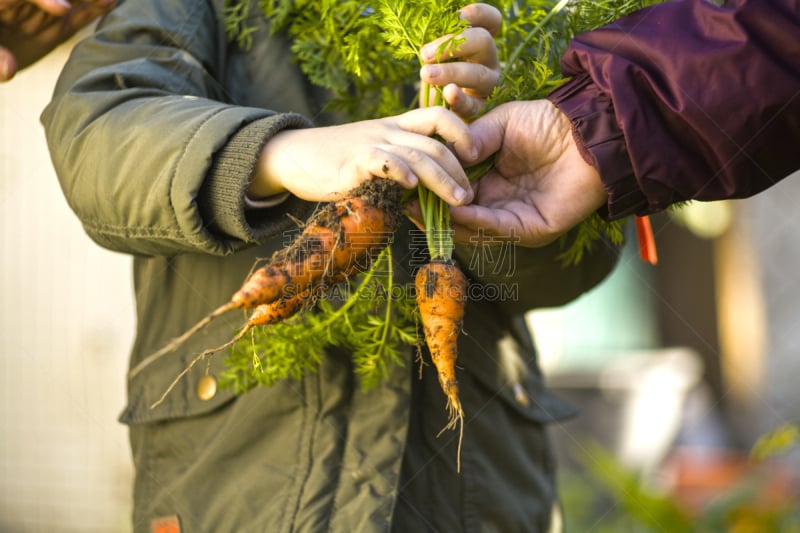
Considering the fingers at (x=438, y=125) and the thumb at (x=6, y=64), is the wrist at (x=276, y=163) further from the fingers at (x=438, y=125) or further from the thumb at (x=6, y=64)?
the thumb at (x=6, y=64)

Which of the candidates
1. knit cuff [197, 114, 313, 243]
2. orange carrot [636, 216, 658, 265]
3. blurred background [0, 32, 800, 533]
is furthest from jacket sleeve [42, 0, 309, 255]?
blurred background [0, 32, 800, 533]

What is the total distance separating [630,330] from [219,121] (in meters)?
4.68

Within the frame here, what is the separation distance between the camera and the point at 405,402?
4.65 ft

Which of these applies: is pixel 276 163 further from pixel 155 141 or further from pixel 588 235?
pixel 588 235

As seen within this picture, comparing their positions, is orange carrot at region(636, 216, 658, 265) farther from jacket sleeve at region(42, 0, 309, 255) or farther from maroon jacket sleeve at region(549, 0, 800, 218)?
jacket sleeve at region(42, 0, 309, 255)

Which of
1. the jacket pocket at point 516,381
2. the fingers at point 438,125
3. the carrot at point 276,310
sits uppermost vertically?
the fingers at point 438,125

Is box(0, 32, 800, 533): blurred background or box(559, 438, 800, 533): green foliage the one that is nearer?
box(559, 438, 800, 533): green foliage

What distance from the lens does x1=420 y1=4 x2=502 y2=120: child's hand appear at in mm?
1244

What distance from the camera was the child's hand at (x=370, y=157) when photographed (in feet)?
3.78

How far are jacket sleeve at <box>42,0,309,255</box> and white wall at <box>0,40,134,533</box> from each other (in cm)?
248

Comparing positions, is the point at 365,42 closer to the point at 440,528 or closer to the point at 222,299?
the point at 222,299

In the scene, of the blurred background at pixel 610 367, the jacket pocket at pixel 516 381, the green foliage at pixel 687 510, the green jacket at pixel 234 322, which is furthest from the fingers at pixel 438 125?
the green foliage at pixel 687 510

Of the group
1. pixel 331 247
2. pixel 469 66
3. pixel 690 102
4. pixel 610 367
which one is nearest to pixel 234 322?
pixel 331 247

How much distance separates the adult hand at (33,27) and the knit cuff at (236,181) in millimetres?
591
